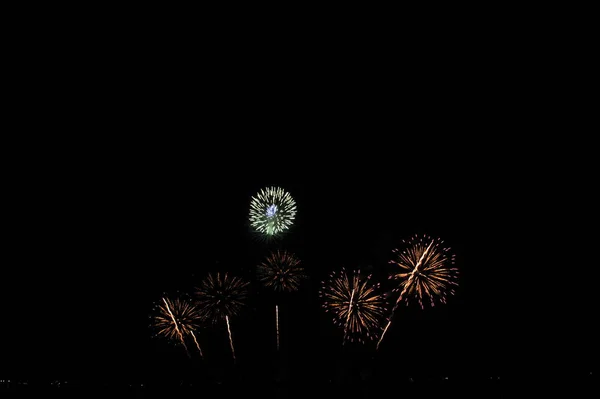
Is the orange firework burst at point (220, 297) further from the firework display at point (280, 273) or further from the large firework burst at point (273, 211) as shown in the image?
the large firework burst at point (273, 211)

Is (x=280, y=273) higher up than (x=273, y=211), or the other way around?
(x=273, y=211)

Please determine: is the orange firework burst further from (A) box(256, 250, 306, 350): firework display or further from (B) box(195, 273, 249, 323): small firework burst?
(A) box(256, 250, 306, 350): firework display

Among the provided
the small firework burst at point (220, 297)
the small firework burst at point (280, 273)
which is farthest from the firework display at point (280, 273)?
the small firework burst at point (220, 297)

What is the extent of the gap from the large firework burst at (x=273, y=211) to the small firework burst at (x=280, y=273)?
111cm

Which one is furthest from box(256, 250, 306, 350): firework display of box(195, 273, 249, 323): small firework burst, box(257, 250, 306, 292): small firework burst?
box(195, 273, 249, 323): small firework burst

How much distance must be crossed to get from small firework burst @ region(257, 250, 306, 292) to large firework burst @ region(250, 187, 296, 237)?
1114 mm

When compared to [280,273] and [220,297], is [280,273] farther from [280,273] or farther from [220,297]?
[220,297]

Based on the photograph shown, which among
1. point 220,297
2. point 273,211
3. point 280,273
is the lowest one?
point 220,297

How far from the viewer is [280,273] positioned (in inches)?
602

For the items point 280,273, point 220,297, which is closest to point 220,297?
point 220,297

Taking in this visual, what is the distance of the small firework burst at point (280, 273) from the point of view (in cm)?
1523

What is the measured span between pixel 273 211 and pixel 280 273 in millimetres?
2096

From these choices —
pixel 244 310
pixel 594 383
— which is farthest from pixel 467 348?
pixel 244 310

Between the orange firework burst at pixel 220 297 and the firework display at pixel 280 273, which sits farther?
the orange firework burst at pixel 220 297
